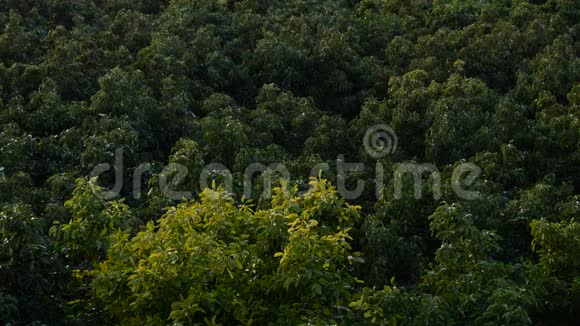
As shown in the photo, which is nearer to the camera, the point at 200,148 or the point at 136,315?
the point at 136,315

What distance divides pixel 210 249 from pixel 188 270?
0.27m

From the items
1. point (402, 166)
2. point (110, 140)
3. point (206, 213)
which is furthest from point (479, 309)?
point (110, 140)

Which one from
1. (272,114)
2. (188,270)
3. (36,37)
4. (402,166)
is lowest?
(188,270)

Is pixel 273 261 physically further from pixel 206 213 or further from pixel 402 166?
pixel 402 166

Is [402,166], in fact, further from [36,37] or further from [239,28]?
[36,37]

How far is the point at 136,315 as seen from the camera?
820 cm

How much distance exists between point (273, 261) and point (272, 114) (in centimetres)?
594

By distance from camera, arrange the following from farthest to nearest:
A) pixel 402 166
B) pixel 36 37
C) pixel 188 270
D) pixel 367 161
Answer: pixel 36 37 < pixel 367 161 < pixel 402 166 < pixel 188 270

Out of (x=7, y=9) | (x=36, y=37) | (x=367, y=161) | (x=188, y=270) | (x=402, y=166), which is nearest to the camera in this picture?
(x=188, y=270)

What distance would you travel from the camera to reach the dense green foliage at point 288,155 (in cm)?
827

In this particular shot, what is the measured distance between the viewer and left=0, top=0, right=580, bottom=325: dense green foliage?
8.27 metres

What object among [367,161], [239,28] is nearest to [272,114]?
[367,161]

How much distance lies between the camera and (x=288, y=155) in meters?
13.3

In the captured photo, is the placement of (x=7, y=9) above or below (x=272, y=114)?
above
